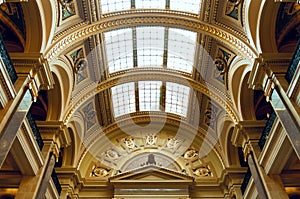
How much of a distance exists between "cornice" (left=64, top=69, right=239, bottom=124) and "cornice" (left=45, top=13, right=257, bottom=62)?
2687 millimetres

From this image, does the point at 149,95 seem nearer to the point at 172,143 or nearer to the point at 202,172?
the point at 172,143

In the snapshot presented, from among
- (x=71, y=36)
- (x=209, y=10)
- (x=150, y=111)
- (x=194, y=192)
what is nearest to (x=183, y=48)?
(x=209, y=10)

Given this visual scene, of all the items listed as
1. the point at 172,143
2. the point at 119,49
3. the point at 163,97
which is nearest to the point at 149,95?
the point at 163,97

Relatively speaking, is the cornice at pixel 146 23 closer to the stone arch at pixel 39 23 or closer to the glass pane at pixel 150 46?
the stone arch at pixel 39 23

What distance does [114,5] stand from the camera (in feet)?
37.8

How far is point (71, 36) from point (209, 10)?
506 centimetres

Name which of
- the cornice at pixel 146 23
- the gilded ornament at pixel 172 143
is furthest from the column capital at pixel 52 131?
the gilded ornament at pixel 172 143

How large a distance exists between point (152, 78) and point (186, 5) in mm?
4163

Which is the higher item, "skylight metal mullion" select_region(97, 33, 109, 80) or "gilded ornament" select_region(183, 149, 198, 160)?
"skylight metal mullion" select_region(97, 33, 109, 80)

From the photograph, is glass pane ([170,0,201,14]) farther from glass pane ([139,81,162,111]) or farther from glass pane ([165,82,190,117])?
glass pane ([139,81,162,111])

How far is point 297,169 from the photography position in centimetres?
886

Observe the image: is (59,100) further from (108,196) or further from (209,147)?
(209,147)

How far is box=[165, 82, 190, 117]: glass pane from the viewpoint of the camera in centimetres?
1564

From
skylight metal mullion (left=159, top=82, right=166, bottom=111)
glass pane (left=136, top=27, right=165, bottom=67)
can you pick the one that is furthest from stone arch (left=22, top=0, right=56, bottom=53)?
skylight metal mullion (left=159, top=82, right=166, bottom=111)
